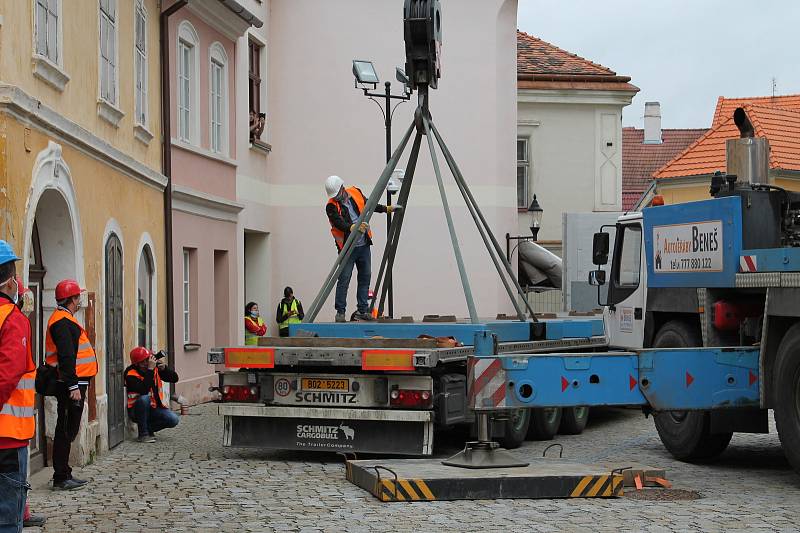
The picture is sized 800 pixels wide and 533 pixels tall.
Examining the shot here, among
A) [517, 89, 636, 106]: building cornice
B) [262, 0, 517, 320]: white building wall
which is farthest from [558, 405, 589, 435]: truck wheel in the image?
[517, 89, 636, 106]: building cornice

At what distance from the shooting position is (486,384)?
447 inches

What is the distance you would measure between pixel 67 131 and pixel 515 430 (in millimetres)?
5561

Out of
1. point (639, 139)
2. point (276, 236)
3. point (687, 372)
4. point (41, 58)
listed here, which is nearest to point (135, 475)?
point (41, 58)

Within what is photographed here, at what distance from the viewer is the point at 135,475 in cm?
1329

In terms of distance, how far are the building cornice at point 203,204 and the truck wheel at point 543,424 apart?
697 cm

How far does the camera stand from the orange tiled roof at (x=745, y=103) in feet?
131

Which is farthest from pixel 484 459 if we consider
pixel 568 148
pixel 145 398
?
pixel 568 148

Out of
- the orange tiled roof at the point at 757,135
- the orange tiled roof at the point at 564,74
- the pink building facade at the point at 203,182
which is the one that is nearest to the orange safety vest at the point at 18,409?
the pink building facade at the point at 203,182

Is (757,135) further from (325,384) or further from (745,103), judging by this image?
(325,384)

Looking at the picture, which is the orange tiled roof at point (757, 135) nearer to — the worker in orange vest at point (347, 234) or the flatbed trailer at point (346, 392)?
the worker in orange vest at point (347, 234)

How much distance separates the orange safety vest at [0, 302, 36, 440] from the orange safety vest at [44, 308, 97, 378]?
14.8ft

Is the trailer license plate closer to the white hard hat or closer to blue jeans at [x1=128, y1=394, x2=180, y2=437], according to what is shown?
the white hard hat

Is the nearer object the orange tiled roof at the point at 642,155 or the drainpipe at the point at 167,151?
the drainpipe at the point at 167,151

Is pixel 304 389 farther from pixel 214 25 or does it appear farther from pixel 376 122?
pixel 376 122
